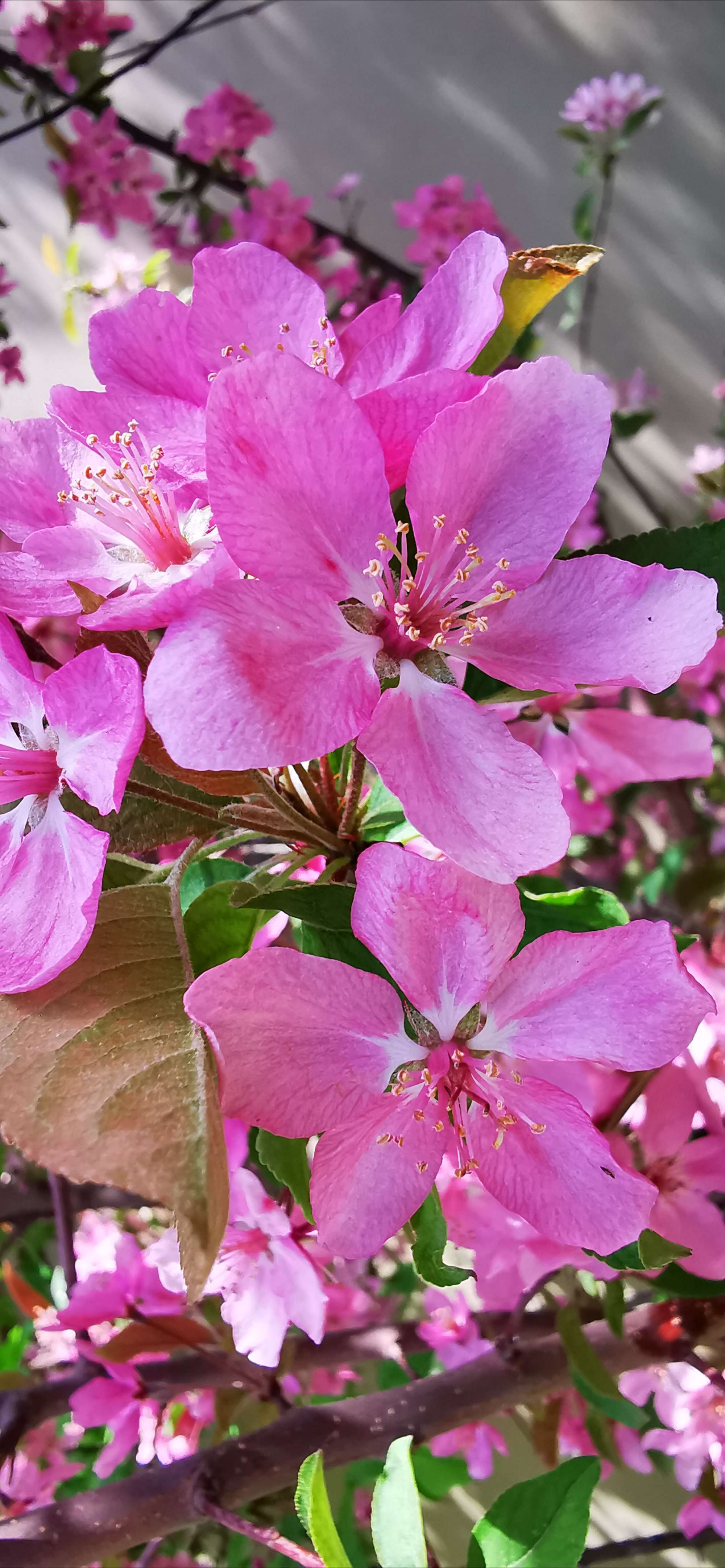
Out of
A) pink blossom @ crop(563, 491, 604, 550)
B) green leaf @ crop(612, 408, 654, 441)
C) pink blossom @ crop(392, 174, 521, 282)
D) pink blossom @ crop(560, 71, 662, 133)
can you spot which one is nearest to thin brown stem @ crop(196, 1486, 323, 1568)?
pink blossom @ crop(563, 491, 604, 550)

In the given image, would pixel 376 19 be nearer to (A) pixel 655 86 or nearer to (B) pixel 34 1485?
(A) pixel 655 86

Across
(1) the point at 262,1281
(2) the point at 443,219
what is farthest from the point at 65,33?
(1) the point at 262,1281

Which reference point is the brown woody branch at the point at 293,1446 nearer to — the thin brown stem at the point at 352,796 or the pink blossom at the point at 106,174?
the thin brown stem at the point at 352,796

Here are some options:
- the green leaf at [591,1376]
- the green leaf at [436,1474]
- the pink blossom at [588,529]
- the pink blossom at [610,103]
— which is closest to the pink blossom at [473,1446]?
the green leaf at [436,1474]

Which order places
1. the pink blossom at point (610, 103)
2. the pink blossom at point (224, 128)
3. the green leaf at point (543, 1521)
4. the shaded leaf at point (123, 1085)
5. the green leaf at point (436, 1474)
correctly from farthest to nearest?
the pink blossom at point (224, 128) < the pink blossom at point (610, 103) < the green leaf at point (436, 1474) < the green leaf at point (543, 1521) < the shaded leaf at point (123, 1085)

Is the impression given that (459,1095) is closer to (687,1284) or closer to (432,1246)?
(432,1246)

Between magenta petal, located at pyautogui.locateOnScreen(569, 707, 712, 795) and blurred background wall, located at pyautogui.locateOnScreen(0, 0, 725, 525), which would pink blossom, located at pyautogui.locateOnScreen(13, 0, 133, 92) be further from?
magenta petal, located at pyautogui.locateOnScreen(569, 707, 712, 795)

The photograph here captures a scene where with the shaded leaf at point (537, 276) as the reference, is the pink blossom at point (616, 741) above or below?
below
